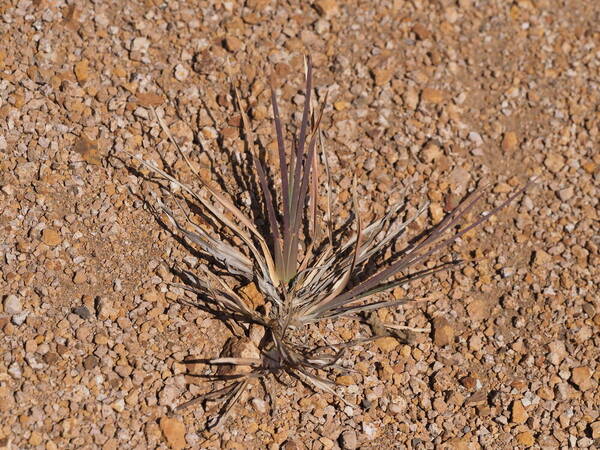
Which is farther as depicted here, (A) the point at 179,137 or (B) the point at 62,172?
(A) the point at 179,137

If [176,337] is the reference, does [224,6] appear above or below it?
above

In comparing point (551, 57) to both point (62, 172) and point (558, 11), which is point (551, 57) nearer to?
point (558, 11)

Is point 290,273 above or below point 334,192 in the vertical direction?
below

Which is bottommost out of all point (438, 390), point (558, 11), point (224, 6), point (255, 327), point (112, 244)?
point (438, 390)

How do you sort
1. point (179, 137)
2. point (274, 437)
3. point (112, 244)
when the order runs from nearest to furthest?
point (274, 437)
point (112, 244)
point (179, 137)

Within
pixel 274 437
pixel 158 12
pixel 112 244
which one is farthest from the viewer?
pixel 158 12

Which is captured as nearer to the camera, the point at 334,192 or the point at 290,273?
the point at 290,273

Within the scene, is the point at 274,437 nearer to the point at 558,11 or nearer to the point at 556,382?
the point at 556,382

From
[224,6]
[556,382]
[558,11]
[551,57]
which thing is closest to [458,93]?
[551,57]
